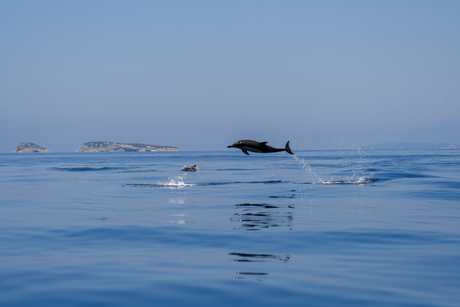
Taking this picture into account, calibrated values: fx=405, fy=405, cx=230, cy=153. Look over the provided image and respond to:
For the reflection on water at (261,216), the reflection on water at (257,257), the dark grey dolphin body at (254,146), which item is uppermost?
the dark grey dolphin body at (254,146)

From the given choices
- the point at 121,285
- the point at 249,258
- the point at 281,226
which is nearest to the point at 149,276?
the point at 121,285

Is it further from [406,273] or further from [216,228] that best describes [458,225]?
[216,228]

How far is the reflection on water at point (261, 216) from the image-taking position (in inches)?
573

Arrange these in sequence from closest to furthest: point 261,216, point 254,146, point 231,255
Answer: point 231,255
point 254,146
point 261,216

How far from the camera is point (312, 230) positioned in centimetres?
1354

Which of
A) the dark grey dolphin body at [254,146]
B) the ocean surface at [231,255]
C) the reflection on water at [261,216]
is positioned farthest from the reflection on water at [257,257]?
the reflection on water at [261,216]

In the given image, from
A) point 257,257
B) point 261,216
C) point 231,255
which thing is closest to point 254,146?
point 231,255

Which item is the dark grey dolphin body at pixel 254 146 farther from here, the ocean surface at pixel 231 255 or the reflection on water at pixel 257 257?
the reflection on water at pixel 257 257

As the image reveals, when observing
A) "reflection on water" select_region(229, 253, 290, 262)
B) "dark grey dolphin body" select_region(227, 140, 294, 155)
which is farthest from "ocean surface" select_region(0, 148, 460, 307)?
"dark grey dolphin body" select_region(227, 140, 294, 155)

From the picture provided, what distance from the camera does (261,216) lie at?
16.9 metres

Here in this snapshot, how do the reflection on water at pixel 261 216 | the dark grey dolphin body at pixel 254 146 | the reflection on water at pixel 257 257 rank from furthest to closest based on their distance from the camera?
1. the reflection on water at pixel 261 216
2. the dark grey dolphin body at pixel 254 146
3. the reflection on water at pixel 257 257

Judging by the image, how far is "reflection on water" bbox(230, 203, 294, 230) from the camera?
14.6 meters

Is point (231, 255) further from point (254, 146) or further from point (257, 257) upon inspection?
point (254, 146)

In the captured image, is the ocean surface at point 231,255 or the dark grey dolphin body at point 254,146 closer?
the ocean surface at point 231,255
